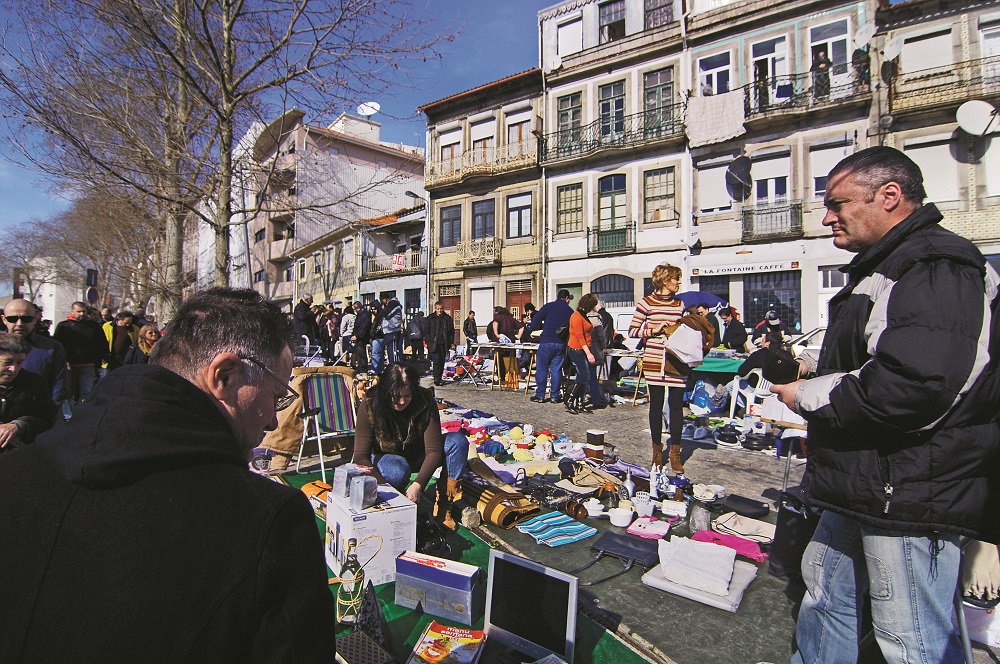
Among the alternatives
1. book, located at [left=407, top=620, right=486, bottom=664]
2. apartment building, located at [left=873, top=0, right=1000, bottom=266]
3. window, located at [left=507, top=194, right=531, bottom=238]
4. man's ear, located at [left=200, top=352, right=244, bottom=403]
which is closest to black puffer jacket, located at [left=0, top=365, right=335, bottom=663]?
man's ear, located at [left=200, top=352, right=244, bottom=403]

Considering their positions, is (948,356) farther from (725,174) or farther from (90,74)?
(725,174)

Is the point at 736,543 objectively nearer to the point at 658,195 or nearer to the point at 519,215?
the point at 658,195

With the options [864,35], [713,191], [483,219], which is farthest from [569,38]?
[864,35]

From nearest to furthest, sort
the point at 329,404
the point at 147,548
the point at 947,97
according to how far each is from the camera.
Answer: the point at 147,548 → the point at 329,404 → the point at 947,97

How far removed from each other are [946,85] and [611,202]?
10.3 m

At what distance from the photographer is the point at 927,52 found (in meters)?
16.1

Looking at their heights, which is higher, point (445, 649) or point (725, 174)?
point (725, 174)

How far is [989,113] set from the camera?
14758 millimetres

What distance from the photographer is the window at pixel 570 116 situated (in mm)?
21402

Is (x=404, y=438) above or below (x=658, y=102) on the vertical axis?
below

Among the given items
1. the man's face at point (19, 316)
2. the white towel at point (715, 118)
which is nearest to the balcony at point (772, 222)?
the white towel at point (715, 118)

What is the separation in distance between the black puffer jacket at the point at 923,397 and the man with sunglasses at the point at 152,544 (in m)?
1.63

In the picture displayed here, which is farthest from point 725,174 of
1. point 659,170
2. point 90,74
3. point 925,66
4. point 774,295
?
point 90,74

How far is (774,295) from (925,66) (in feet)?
26.2
